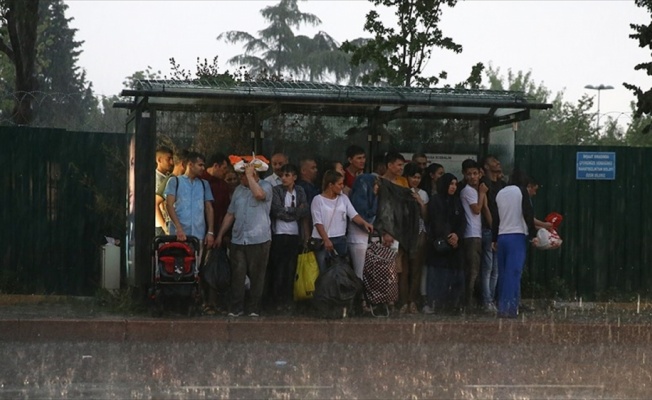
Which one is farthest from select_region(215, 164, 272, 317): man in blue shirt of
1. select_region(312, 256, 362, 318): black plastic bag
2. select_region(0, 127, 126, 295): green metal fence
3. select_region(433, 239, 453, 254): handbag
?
select_region(0, 127, 126, 295): green metal fence

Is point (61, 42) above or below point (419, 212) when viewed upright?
above

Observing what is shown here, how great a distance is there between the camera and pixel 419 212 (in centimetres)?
1734

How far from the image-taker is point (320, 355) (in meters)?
13.9

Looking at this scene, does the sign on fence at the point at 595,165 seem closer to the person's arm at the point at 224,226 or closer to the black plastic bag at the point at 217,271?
the person's arm at the point at 224,226

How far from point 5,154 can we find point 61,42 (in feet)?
267

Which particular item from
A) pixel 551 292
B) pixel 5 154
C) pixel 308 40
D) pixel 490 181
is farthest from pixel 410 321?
pixel 308 40

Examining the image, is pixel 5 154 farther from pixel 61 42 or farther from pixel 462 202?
pixel 61 42

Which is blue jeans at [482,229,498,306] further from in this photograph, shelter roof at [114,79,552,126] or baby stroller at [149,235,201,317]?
baby stroller at [149,235,201,317]

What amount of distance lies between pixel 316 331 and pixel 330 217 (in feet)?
5.76

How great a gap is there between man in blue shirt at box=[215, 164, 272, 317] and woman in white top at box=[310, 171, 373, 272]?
1.90 ft

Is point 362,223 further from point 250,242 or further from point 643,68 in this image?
point 643,68

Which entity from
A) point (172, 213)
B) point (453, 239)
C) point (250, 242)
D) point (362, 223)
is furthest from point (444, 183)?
point (172, 213)

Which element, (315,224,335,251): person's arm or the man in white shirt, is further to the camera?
the man in white shirt

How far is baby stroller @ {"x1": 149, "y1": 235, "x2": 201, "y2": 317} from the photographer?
1579 centimetres
